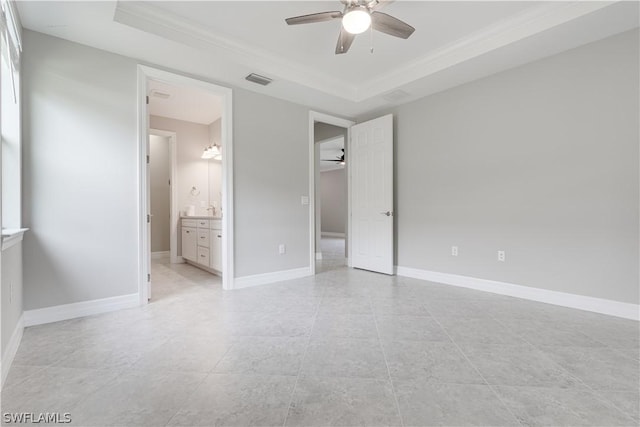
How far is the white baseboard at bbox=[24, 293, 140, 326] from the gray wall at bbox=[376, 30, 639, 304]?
11.1 feet

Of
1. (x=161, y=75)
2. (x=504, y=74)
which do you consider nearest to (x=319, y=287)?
(x=161, y=75)

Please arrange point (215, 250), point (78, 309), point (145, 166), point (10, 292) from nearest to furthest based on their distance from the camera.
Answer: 1. point (10, 292)
2. point (78, 309)
3. point (145, 166)
4. point (215, 250)

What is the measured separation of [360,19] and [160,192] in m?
5.15

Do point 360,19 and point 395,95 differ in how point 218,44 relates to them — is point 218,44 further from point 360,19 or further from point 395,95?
point 395,95

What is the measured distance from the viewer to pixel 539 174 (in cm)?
290

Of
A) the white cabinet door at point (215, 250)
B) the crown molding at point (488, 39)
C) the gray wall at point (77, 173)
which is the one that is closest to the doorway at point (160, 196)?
the white cabinet door at point (215, 250)

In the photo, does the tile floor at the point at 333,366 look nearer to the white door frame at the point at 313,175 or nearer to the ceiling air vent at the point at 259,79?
the white door frame at the point at 313,175

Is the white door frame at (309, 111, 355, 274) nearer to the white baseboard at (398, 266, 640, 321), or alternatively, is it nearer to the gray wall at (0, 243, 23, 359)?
the white baseboard at (398, 266, 640, 321)

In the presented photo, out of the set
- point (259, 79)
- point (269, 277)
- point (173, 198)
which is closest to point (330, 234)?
point (173, 198)

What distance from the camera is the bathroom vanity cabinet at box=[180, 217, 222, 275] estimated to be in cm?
399

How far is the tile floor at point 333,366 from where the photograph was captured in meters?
1.30

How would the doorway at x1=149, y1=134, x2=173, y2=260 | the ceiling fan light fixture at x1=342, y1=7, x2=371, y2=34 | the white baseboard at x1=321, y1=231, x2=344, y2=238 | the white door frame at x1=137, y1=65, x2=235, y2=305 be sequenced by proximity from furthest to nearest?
the white baseboard at x1=321, y1=231, x2=344, y2=238, the doorway at x1=149, y1=134, x2=173, y2=260, the white door frame at x1=137, y1=65, x2=235, y2=305, the ceiling fan light fixture at x1=342, y1=7, x2=371, y2=34

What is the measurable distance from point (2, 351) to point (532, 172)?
4.30 meters

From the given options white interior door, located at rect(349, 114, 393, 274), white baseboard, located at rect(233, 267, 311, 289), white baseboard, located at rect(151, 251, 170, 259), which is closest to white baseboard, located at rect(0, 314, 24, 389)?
white baseboard, located at rect(233, 267, 311, 289)
